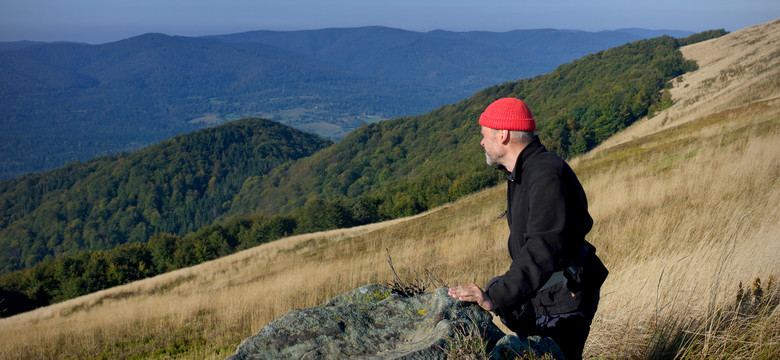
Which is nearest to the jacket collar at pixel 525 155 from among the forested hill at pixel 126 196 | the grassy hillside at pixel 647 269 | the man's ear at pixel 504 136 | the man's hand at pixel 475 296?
the man's ear at pixel 504 136

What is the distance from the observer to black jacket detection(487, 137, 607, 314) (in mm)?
2363

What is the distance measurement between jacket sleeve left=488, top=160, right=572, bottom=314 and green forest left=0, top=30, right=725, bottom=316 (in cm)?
4341

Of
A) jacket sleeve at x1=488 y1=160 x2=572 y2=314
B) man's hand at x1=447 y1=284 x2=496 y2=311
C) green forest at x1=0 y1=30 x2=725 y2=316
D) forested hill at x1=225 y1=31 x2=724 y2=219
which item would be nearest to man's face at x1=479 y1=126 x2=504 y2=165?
jacket sleeve at x1=488 y1=160 x2=572 y2=314

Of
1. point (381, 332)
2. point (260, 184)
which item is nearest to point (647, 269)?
point (381, 332)

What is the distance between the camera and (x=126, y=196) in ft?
530

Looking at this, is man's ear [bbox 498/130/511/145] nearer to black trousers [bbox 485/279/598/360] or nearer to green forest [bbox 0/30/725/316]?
black trousers [bbox 485/279/598/360]

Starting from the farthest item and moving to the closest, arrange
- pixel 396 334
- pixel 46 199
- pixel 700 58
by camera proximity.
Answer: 1. pixel 46 199
2. pixel 700 58
3. pixel 396 334

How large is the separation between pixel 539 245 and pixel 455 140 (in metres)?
106

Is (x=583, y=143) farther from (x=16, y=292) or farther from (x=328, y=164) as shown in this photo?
(x=328, y=164)

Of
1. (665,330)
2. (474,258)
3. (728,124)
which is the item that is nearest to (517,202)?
(665,330)

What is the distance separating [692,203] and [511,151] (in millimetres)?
6465

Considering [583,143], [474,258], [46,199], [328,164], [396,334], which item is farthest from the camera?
[46,199]

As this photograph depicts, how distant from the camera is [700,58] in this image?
6588 cm

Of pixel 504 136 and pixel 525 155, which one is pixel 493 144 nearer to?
pixel 504 136
